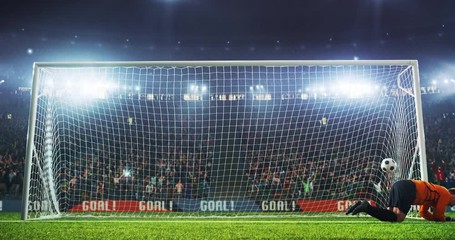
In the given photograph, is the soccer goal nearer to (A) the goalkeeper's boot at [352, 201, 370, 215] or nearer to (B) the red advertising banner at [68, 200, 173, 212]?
(B) the red advertising banner at [68, 200, 173, 212]

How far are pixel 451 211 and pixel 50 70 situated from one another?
12.0 meters

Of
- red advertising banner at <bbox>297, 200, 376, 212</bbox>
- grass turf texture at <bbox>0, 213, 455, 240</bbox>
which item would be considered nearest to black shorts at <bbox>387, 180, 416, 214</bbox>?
grass turf texture at <bbox>0, 213, 455, 240</bbox>

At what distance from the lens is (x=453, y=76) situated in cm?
3266

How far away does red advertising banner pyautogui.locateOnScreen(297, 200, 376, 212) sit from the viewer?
11.8m

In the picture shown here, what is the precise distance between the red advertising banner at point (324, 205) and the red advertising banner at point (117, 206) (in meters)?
4.20

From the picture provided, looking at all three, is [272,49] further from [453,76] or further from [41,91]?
[41,91]

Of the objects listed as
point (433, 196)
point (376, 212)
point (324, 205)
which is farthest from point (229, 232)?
point (324, 205)

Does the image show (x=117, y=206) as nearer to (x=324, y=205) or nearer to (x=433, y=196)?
(x=324, y=205)

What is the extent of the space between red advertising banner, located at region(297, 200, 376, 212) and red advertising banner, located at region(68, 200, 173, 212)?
4198 millimetres

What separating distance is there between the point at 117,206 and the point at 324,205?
6.07 meters

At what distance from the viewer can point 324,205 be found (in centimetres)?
1209

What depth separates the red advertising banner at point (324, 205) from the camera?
1184 cm

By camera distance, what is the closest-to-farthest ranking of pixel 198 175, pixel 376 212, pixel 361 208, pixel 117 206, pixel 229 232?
pixel 229 232
pixel 361 208
pixel 376 212
pixel 117 206
pixel 198 175

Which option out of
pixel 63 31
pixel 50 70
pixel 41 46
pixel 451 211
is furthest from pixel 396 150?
pixel 41 46
